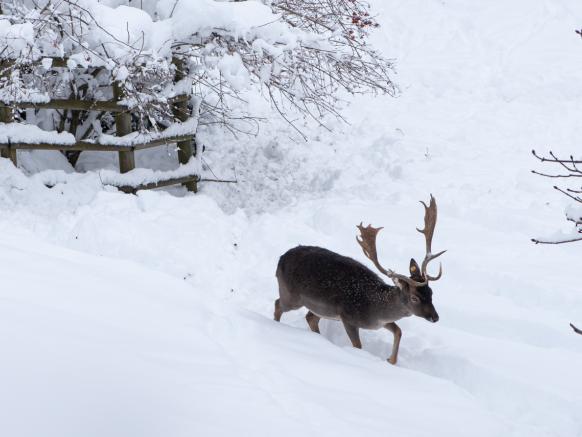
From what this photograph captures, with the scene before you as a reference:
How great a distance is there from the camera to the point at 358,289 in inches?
252

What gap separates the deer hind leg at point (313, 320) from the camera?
693 cm

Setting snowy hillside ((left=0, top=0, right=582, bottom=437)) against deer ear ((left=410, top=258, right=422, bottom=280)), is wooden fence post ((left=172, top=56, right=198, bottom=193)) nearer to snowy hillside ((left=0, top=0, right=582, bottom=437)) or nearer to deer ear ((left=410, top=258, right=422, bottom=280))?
snowy hillside ((left=0, top=0, right=582, bottom=437))

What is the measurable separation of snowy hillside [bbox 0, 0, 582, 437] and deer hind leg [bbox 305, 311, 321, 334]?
9.6 inches

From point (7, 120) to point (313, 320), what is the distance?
17.0 feet

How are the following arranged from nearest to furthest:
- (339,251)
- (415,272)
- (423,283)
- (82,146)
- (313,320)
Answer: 1. (423,283)
2. (415,272)
3. (313,320)
4. (339,251)
5. (82,146)

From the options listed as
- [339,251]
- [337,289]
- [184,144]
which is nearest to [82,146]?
[184,144]

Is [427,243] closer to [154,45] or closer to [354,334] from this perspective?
[354,334]

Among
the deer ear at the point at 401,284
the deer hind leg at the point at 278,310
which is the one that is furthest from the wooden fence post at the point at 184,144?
the deer ear at the point at 401,284

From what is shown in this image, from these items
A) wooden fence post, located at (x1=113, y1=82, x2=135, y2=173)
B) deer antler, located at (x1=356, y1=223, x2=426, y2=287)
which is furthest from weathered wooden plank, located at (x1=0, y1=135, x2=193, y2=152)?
deer antler, located at (x1=356, y1=223, x2=426, y2=287)

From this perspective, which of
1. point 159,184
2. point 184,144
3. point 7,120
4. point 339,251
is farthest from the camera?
point 184,144

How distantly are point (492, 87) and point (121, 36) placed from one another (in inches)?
320

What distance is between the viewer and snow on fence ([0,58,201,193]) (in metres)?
9.58

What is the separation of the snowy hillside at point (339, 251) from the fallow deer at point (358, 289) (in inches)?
12.9

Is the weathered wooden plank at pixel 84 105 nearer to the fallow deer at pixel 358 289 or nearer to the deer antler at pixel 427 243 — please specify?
the fallow deer at pixel 358 289
